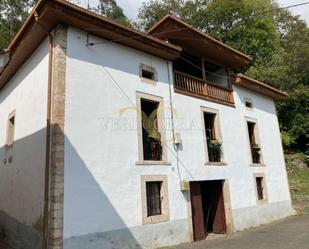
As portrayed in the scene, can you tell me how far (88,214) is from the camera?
7.25 meters

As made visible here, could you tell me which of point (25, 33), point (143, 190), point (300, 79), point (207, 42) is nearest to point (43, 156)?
point (143, 190)

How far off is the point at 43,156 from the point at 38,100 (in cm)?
189

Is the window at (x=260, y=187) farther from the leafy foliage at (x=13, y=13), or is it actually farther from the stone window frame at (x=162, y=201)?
the leafy foliage at (x=13, y=13)

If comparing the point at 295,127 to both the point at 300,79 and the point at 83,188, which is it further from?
the point at 83,188

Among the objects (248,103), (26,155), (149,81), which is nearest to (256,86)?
(248,103)

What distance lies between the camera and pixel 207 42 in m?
11.6

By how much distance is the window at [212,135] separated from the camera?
1153 cm

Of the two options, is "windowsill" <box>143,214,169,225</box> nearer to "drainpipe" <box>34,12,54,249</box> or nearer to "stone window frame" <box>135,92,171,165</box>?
"stone window frame" <box>135,92,171,165</box>

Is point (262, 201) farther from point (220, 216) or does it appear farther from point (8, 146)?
point (8, 146)

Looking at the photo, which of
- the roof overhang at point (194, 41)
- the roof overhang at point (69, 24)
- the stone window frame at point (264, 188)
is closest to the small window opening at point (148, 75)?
the roof overhang at point (69, 24)

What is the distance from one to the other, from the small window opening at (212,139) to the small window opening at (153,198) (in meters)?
3.13

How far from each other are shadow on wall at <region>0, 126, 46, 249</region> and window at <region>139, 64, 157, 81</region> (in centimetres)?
390

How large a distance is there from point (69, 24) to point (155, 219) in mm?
6239

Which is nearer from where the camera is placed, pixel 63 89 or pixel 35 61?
pixel 63 89
